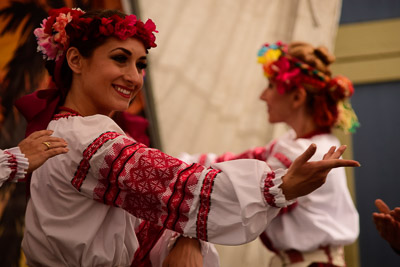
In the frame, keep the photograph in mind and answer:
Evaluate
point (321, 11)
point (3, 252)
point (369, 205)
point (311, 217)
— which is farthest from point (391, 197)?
point (3, 252)

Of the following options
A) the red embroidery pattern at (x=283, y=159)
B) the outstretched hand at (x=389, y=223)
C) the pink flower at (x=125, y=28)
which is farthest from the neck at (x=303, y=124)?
the pink flower at (x=125, y=28)

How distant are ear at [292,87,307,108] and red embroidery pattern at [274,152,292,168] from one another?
0.31 meters

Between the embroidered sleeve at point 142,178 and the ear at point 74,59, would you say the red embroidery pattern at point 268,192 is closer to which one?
the embroidered sleeve at point 142,178

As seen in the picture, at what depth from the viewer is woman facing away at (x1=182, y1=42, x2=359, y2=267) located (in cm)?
246

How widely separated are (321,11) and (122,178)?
2.61m

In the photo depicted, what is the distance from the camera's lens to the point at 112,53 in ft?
5.32

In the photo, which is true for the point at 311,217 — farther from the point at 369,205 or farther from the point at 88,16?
the point at 369,205

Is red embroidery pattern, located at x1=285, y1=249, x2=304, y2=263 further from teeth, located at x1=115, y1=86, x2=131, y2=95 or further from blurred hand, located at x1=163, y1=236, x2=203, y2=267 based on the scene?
teeth, located at x1=115, y1=86, x2=131, y2=95

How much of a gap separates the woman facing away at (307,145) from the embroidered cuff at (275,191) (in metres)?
1.07

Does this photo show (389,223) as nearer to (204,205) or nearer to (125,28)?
(204,205)

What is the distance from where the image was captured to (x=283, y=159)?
2.46m

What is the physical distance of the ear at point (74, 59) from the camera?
1.66 metres

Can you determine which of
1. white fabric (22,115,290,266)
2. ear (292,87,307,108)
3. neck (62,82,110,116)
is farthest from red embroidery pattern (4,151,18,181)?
ear (292,87,307,108)

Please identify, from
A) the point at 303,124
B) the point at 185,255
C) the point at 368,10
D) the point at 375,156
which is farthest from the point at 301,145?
the point at 368,10
